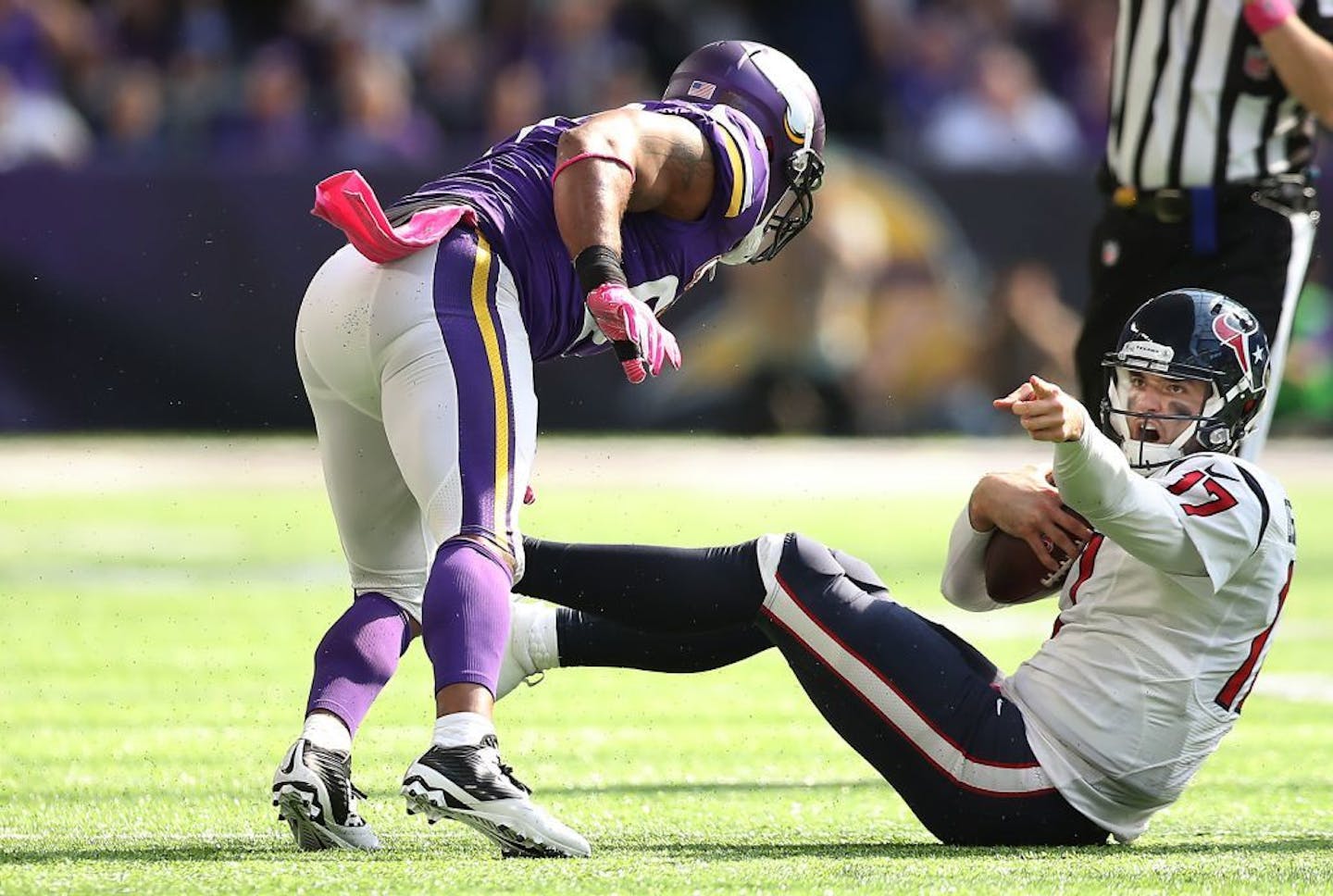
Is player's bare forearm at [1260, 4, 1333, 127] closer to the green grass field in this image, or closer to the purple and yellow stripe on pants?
the green grass field

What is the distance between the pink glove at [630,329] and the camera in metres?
3.21

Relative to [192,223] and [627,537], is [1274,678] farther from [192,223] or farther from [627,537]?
[192,223]

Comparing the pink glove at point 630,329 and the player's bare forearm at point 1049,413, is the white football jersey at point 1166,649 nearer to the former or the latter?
the player's bare forearm at point 1049,413

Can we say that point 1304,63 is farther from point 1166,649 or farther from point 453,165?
point 453,165

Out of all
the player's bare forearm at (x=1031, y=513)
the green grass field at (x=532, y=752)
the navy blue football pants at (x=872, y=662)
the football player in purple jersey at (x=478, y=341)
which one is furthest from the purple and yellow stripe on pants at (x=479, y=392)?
the player's bare forearm at (x=1031, y=513)

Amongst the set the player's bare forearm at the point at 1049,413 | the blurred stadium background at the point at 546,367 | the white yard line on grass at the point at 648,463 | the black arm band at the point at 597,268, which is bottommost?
the white yard line on grass at the point at 648,463

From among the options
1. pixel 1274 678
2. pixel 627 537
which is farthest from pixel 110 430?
pixel 1274 678

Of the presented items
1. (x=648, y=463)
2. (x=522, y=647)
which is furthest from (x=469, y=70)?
(x=522, y=647)

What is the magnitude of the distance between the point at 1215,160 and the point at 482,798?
261 cm

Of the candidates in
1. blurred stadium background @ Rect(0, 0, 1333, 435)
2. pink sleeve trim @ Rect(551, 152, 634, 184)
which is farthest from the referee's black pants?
blurred stadium background @ Rect(0, 0, 1333, 435)

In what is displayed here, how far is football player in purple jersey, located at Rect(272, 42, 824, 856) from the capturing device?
3.19m

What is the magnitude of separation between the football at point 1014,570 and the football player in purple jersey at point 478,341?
0.66 metres

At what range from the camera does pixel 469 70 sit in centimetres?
1292

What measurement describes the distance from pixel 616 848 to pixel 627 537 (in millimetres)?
4685
